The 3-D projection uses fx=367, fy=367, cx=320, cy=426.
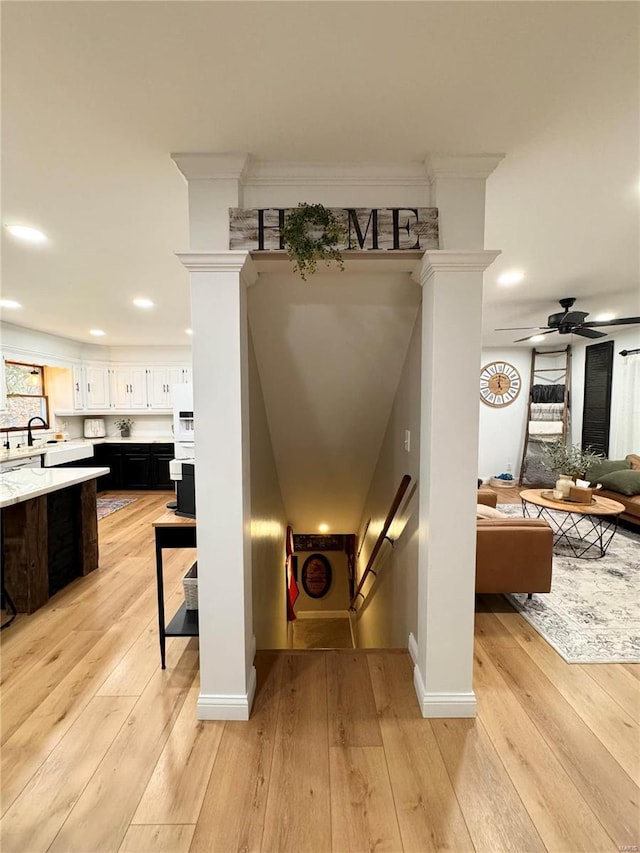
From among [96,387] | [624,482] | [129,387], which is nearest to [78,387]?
[96,387]

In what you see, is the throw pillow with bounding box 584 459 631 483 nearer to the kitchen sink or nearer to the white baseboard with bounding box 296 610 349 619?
the white baseboard with bounding box 296 610 349 619

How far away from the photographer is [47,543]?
2928mm

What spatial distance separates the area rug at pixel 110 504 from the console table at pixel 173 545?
11.7 ft

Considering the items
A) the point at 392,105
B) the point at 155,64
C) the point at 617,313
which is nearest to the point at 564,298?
the point at 617,313

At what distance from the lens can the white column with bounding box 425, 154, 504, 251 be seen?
168 centimetres

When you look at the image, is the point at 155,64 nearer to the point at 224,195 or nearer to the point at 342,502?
the point at 224,195

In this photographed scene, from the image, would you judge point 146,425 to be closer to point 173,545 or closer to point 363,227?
point 173,545

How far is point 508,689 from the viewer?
2.01m

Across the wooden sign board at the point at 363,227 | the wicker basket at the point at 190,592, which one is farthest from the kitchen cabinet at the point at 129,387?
the wooden sign board at the point at 363,227

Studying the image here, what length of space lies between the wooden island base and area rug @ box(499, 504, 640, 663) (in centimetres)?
371

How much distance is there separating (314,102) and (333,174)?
1.26 ft

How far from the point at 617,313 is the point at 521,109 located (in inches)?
175

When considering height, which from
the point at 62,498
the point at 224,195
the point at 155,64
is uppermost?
the point at 155,64

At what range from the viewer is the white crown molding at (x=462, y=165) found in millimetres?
1626
